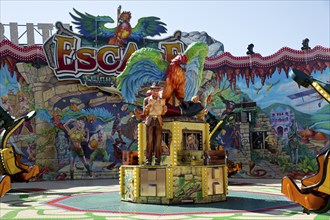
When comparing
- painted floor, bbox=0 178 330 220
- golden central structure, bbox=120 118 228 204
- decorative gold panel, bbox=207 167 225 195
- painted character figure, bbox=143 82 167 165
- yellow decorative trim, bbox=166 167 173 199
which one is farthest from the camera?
decorative gold panel, bbox=207 167 225 195

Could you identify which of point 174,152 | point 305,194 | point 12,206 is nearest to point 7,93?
point 12,206

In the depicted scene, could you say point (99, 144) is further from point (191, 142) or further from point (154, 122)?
point (154, 122)

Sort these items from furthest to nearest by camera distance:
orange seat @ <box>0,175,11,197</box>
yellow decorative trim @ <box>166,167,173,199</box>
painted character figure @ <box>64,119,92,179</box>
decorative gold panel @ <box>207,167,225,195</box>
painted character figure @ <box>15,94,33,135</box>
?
painted character figure @ <box>64,119,92,179</box>, painted character figure @ <box>15,94,33,135</box>, decorative gold panel @ <box>207,167,225,195</box>, yellow decorative trim @ <box>166,167,173,199</box>, orange seat @ <box>0,175,11,197</box>

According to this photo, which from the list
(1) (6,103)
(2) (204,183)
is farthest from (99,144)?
(2) (204,183)

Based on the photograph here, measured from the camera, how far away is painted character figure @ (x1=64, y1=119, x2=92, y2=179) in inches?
989

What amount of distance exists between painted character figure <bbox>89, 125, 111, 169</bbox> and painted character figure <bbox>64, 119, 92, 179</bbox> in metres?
0.46

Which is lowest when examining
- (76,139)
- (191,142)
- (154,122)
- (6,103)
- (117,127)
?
(191,142)

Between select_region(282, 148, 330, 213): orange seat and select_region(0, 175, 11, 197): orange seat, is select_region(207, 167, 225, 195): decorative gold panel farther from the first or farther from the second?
select_region(0, 175, 11, 197): orange seat

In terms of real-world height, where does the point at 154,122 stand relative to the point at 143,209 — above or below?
above

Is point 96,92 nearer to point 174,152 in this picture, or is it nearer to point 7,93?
point 7,93

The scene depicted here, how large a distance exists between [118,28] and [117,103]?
4527 mm

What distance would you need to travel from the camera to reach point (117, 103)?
2619cm

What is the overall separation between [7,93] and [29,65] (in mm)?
2023

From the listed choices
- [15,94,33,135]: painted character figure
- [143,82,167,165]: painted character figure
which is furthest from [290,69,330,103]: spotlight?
[15,94,33,135]: painted character figure
